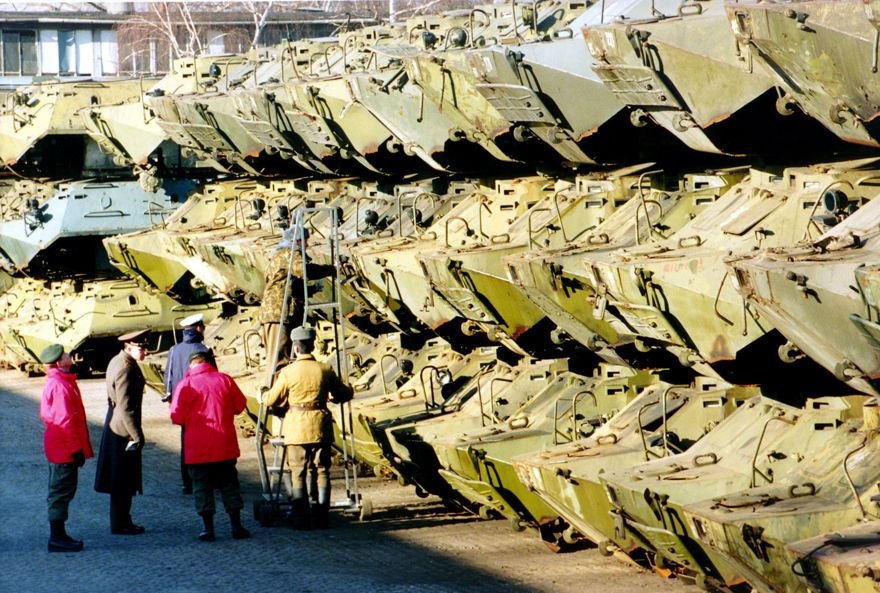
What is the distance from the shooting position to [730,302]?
14.0 metres

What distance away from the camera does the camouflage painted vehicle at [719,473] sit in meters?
13.0

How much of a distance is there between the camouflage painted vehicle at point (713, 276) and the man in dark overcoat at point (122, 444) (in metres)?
4.10

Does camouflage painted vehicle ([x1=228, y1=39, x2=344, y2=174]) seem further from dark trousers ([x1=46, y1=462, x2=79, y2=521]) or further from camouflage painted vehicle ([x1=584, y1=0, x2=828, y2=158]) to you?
dark trousers ([x1=46, y1=462, x2=79, y2=521])

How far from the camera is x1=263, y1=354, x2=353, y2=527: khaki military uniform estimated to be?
624 inches

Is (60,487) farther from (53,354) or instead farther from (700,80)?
(700,80)

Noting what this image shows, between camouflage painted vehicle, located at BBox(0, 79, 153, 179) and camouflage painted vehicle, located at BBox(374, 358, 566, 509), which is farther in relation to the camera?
camouflage painted vehicle, located at BBox(0, 79, 153, 179)

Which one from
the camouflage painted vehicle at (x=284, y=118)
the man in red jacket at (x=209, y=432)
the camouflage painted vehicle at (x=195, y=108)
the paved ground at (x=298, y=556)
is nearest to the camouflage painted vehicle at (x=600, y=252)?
the paved ground at (x=298, y=556)

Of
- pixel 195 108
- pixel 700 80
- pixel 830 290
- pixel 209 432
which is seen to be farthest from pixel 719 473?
pixel 195 108

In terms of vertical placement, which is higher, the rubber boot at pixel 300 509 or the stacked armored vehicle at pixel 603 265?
the stacked armored vehicle at pixel 603 265

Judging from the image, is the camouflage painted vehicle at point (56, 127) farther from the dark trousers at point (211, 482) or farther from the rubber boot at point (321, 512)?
the dark trousers at point (211, 482)

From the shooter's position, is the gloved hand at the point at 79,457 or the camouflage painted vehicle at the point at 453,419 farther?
the camouflage painted vehicle at the point at 453,419

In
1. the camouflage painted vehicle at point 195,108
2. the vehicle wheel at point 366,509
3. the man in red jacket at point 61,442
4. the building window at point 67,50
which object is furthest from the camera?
the building window at point 67,50

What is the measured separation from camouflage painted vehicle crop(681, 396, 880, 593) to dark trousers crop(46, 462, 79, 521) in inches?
207

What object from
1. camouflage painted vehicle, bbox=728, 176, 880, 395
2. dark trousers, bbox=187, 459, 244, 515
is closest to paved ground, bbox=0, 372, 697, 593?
dark trousers, bbox=187, 459, 244, 515
